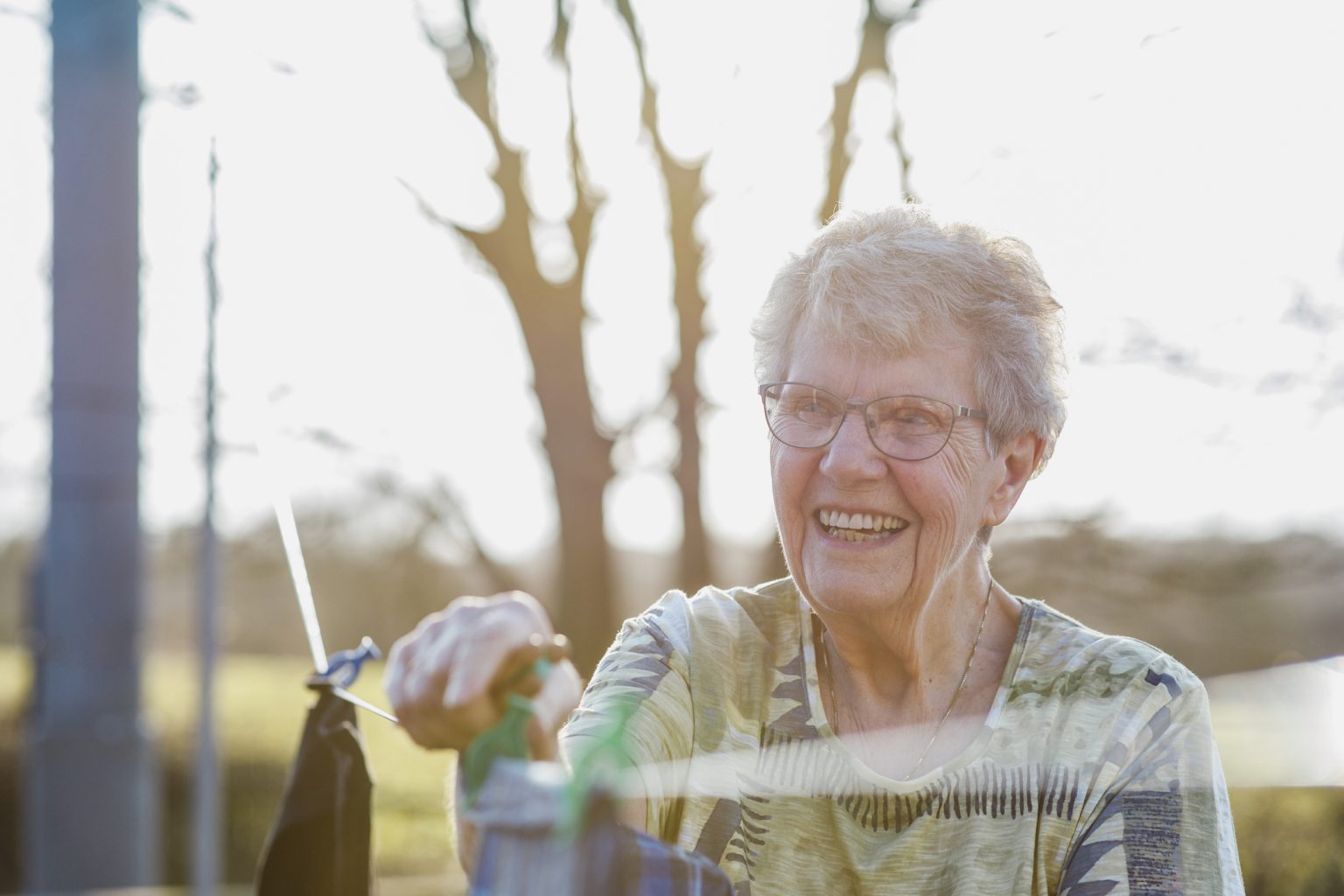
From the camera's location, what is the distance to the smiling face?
2.07 meters

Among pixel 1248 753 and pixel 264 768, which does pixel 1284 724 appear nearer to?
pixel 1248 753

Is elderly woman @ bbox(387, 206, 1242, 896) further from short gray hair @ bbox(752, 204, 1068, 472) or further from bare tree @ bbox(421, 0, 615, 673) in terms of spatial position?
bare tree @ bbox(421, 0, 615, 673)

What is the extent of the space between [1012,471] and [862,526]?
34cm

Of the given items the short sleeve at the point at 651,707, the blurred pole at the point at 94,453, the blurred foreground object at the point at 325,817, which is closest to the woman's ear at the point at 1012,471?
the short sleeve at the point at 651,707

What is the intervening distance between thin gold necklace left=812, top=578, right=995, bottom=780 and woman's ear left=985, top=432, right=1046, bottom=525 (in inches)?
5.7

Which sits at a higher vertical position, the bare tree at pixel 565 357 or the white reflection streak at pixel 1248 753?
the bare tree at pixel 565 357

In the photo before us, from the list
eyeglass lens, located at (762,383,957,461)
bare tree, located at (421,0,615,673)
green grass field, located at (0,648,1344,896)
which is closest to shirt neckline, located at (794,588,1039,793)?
eyeglass lens, located at (762,383,957,461)

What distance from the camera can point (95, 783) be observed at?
4.75 m

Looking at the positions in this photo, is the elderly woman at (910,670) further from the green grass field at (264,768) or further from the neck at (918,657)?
the green grass field at (264,768)

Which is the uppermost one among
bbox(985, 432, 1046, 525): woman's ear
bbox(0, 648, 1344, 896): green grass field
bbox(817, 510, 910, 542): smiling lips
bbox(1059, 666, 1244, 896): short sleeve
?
bbox(985, 432, 1046, 525): woman's ear

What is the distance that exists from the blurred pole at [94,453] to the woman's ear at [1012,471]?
12.0ft

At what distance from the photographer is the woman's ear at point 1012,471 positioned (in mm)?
2211

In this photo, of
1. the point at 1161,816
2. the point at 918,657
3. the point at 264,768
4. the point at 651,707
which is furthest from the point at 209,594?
the point at 1161,816

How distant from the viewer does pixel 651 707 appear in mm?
2014
